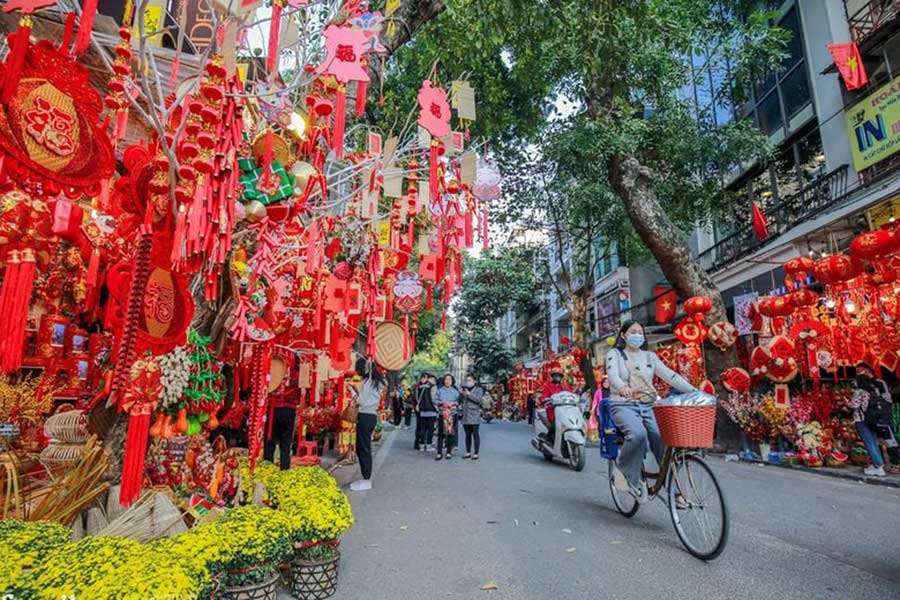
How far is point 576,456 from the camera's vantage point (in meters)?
8.93

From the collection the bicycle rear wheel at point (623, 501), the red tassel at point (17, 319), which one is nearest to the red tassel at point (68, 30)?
the red tassel at point (17, 319)

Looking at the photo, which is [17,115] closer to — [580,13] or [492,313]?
[580,13]

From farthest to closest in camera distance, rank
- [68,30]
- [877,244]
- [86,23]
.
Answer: [877,244], [68,30], [86,23]

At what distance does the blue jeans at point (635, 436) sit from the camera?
475 cm

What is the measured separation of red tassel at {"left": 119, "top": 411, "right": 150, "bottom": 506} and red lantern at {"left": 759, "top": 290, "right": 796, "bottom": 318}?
33.8 ft

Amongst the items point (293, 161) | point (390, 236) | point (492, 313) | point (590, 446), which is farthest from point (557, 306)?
point (293, 161)

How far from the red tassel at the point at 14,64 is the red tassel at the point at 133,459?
2072mm

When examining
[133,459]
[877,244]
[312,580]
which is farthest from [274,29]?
[877,244]

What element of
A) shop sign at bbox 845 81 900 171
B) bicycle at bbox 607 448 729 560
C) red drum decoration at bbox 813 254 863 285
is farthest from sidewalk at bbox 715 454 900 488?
shop sign at bbox 845 81 900 171

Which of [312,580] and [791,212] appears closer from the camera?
[312,580]

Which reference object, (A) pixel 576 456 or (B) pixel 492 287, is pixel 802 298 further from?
(B) pixel 492 287

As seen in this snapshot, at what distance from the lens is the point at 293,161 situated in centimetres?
442

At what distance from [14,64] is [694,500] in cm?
536

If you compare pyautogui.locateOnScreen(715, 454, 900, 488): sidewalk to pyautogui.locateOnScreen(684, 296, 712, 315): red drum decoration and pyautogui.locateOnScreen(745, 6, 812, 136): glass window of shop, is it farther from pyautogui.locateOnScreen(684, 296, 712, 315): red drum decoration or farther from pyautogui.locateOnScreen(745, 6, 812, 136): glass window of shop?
pyautogui.locateOnScreen(745, 6, 812, 136): glass window of shop
